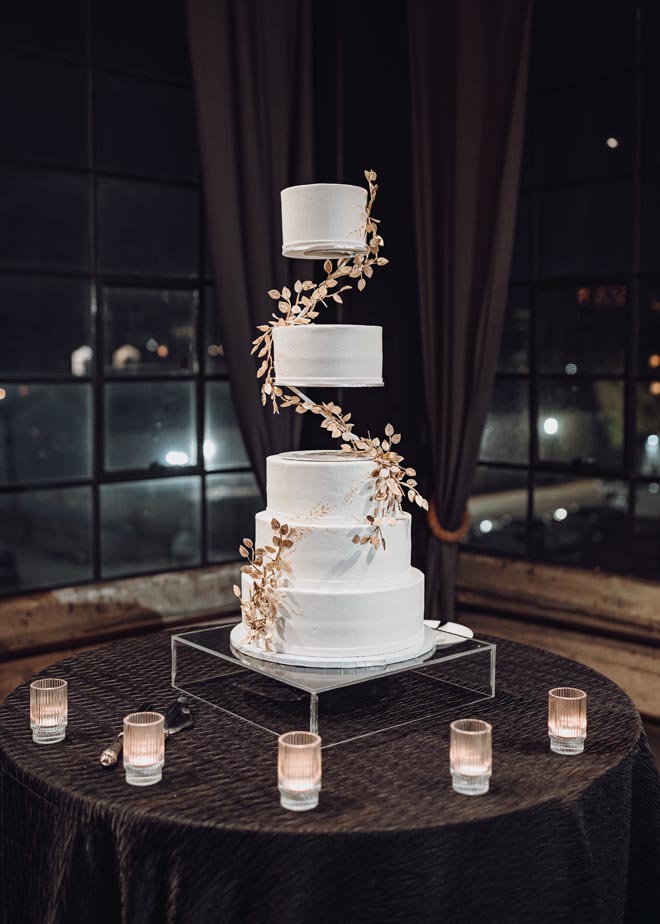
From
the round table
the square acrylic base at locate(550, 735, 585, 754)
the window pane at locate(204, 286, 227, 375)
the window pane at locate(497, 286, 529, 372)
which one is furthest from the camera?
the window pane at locate(497, 286, 529, 372)

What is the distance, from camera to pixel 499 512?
10008mm

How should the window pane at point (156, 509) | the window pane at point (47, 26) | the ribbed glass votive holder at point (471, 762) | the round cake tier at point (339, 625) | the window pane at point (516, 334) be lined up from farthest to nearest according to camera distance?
1. the window pane at point (516, 334)
2. the window pane at point (156, 509)
3. the window pane at point (47, 26)
4. the round cake tier at point (339, 625)
5. the ribbed glass votive holder at point (471, 762)

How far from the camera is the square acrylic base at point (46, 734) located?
64.6 inches

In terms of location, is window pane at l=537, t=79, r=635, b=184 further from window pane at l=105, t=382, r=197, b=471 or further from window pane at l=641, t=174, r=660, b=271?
window pane at l=105, t=382, r=197, b=471

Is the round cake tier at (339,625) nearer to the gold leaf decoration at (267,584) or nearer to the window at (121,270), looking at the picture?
the gold leaf decoration at (267,584)

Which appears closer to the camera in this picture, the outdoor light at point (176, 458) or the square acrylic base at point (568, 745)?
the square acrylic base at point (568, 745)

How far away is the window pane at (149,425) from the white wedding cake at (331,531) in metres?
1.38

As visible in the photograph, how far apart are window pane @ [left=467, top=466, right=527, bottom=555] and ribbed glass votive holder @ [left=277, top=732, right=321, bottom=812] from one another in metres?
2.07

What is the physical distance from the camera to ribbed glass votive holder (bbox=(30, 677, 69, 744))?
1642mm

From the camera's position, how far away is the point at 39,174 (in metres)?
2.93

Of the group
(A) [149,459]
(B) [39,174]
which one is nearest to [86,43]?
(B) [39,174]

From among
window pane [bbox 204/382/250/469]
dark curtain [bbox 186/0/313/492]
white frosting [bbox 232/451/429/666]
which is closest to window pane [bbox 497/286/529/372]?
dark curtain [bbox 186/0/313/492]

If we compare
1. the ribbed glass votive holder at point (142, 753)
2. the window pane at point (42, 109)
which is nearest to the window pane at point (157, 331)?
the window pane at point (42, 109)

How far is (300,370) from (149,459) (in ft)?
5.05
